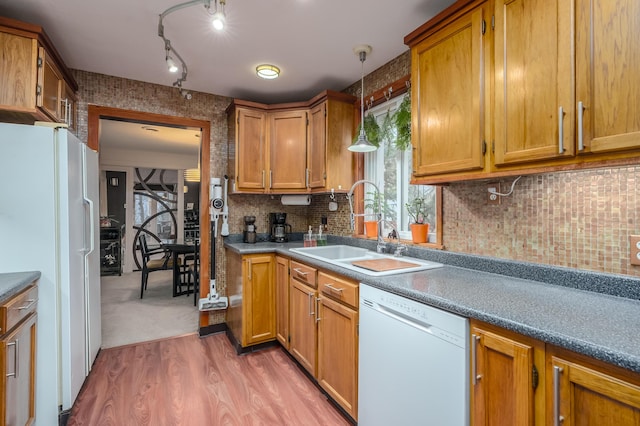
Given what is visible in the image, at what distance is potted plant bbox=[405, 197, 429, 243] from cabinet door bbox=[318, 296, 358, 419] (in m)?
0.76

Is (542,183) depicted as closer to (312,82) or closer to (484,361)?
(484,361)

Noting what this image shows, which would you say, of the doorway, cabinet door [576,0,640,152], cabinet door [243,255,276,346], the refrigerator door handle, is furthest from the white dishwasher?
the doorway

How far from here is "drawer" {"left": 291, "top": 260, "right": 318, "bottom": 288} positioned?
6.89ft

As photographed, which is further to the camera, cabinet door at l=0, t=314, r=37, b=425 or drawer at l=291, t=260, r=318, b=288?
drawer at l=291, t=260, r=318, b=288

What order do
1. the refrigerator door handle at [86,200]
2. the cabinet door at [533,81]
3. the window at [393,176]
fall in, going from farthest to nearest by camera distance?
Answer: the window at [393,176], the refrigerator door handle at [86,200], the cabinet door at [533,81]

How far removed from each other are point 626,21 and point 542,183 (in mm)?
679

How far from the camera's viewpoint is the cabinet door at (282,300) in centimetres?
252

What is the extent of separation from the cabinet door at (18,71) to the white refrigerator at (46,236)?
0.21m

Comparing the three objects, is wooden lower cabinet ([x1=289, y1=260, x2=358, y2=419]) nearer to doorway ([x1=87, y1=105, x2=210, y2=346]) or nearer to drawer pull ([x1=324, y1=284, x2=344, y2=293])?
drawer pull ([x1=324, y1=284, x2=344, y2=293])

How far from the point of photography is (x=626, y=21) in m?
0.98

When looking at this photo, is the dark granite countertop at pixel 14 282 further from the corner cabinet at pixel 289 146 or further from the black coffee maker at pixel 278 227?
the black coffee maker at pixel 278 227

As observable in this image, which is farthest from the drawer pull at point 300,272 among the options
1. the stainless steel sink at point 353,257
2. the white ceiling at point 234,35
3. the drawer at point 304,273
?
the white ceiling at point 234,35

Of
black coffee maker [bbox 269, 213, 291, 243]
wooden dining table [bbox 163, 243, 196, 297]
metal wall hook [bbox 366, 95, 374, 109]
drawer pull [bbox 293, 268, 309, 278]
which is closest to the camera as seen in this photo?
drawer pull [bbox 293, 268, 309, 278]

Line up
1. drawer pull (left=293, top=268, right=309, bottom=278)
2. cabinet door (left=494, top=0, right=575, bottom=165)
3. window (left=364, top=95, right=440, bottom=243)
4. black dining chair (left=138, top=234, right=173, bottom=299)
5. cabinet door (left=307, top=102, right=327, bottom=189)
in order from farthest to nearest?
black dining chair (left=138, top=234, right=173, bottom=299) → cabinet door (left=307, top=102, right=327, bottom=189) → window (left=364, top=95, right=440, bottom=243) → drawer pull (left=293, top=268, right=309, bottom=278) → cabinet door (left=494, top=0, right=575, bottom=165)
